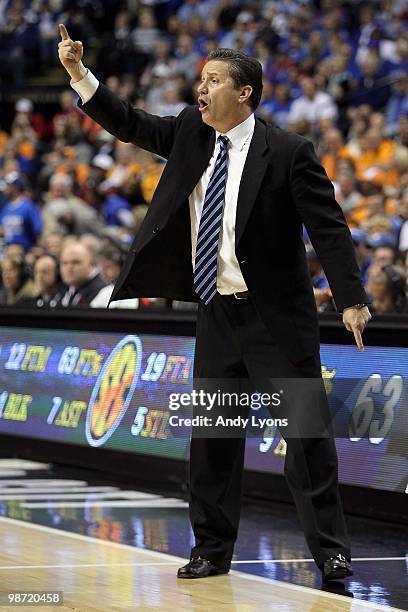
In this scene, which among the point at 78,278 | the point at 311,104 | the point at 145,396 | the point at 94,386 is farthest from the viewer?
the point at 311,104

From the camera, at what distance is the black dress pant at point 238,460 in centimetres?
593

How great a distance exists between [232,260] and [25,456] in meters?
5.13

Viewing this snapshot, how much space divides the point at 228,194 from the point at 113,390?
150 inches

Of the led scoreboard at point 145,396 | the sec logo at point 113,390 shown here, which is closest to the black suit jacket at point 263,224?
the led scoreboard at point 145,396

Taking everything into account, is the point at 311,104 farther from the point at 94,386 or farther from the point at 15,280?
the point at 94,386

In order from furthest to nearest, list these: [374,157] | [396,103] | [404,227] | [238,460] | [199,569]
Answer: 1. [396,103]
2. [374,157]
3. [404,227]
4. [238,460]
5. [199,569]

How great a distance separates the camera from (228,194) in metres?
6.02

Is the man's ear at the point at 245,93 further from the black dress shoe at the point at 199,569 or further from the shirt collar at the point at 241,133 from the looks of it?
the black dress shoe at the point at 199,569

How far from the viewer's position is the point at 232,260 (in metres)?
5.98

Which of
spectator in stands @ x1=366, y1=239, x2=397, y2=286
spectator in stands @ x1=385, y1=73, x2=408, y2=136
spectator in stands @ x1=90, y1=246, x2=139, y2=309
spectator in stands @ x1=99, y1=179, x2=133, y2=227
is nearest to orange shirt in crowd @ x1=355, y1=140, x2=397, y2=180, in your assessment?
spectator in stands @ x1=385, y1=73, x2=408, y2=136

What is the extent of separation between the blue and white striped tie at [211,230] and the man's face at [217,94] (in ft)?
0.54

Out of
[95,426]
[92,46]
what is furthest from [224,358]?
[92,46]

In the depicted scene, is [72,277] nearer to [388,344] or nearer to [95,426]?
[95,426]

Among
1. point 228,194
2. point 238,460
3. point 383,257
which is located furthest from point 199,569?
point 383,257
